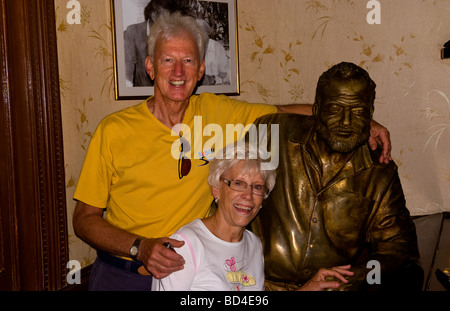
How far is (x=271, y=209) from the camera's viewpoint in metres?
1.96

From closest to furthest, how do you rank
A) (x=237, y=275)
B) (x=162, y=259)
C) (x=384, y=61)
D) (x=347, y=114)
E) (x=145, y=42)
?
1. (x=162, y=259)
2. (x=237, y=275)
3. (x=347, y=114)
4. (x=145, y=42)
5. (x=384, y=61)

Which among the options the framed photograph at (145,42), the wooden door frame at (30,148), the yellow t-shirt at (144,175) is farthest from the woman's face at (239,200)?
the framed photograph at (145,42)

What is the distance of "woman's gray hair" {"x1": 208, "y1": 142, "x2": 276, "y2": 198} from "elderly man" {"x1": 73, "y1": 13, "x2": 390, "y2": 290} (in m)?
0.20

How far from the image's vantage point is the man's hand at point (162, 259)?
1.55 meters

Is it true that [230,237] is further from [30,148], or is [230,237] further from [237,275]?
[30,148]

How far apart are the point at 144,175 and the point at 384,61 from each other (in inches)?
73.2

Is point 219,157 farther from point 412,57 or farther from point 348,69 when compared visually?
point 412,57

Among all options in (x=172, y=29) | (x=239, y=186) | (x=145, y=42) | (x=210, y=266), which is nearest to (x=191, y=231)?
(x=210, y=266)

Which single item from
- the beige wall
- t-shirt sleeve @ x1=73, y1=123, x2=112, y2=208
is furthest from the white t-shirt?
the beige wall

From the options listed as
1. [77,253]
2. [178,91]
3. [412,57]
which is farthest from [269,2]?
[77,253]

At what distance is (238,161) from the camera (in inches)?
68.4

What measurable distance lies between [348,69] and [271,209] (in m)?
0.64

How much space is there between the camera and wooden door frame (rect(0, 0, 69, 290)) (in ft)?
6.71

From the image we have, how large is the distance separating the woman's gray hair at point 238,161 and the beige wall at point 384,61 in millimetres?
1409
